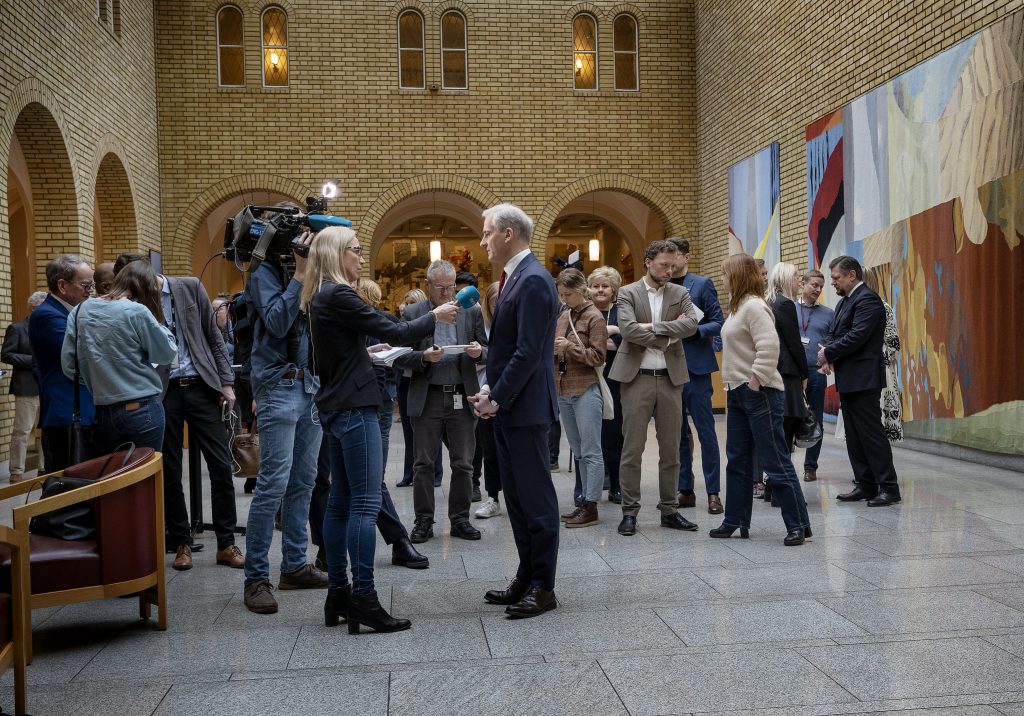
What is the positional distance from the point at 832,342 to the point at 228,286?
62.4ft

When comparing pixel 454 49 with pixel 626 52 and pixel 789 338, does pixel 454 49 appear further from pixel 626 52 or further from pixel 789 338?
pixel 789 338

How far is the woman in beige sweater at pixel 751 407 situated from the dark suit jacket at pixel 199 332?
311 cm

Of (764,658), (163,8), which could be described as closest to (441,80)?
(163,8)

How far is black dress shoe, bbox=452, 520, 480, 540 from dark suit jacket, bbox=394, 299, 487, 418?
78cm

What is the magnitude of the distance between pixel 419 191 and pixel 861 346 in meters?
10.9

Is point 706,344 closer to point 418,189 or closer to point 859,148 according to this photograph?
point 859,148

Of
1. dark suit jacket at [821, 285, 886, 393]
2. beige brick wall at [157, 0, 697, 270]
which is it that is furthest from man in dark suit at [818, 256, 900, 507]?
beige brick wall at [157, 0, 697, 270]

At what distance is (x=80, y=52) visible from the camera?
12.3 metres

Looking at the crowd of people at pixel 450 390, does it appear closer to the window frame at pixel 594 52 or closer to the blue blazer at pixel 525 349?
the blue blazer at pixel 525 349

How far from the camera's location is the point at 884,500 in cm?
700

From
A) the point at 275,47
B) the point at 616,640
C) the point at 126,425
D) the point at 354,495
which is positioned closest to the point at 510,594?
the point at 616,640

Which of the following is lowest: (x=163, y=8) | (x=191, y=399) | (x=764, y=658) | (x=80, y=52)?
(x=764, y=658)

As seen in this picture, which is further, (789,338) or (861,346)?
(789,338)

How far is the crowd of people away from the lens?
4293 millimetres
